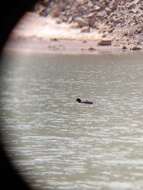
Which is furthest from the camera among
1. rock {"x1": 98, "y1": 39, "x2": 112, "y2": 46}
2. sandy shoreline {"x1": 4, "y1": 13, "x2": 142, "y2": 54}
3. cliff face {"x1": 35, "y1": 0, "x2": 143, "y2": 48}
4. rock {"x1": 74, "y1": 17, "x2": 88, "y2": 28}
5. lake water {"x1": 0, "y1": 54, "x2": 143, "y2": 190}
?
rock {"x1": 74, "y1": 17, "x2": 88, "y2": 28}

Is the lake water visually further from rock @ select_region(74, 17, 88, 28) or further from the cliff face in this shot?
rock @ select_region(74, 17, 88, 28)

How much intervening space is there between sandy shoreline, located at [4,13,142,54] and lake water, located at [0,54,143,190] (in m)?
7.26

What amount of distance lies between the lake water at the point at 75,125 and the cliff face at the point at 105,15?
1103cm

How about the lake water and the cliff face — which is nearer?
the lake water

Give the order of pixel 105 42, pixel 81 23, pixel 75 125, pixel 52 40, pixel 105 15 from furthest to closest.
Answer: pixel 105 15, pixel 81 23, pixel 52 40, pixel 105 42, pixel 75 125

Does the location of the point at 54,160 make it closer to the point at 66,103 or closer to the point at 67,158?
the point at 67,158

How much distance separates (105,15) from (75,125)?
2799cm

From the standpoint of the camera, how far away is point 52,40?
3988 centimetres

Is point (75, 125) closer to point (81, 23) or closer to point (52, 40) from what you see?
point (52, 40)

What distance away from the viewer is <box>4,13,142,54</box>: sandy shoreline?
37.7m

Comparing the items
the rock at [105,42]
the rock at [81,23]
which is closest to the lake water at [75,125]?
the rock at [105,42]

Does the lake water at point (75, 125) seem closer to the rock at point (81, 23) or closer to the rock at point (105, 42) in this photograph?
the rock at point (105, 42)

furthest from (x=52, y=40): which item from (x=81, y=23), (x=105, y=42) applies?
(x=105, y=42)

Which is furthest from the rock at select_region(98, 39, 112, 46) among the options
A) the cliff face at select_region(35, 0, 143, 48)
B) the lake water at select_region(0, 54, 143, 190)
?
the lake water at select_region(0, 54, 143, 190)
